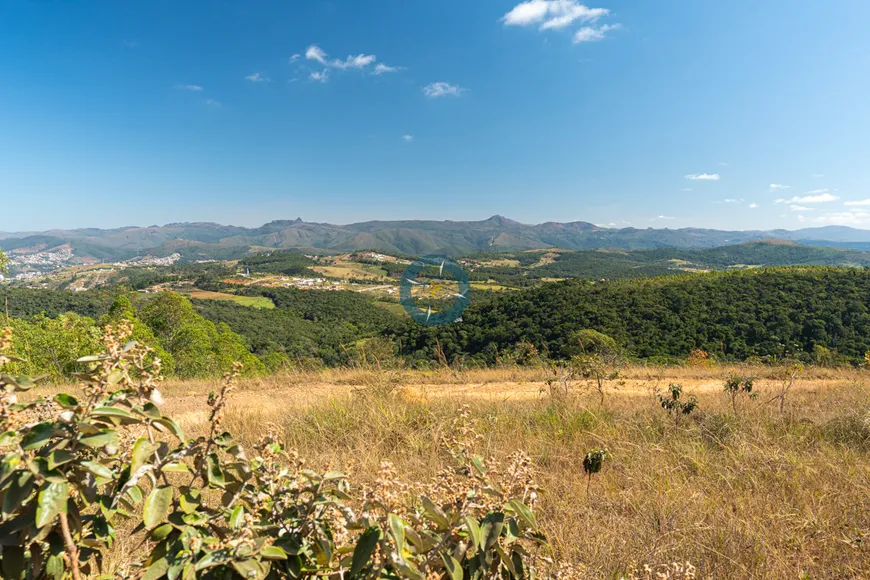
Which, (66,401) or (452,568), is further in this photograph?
(452,568)

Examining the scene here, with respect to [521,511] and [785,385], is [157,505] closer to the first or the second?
[521,511]

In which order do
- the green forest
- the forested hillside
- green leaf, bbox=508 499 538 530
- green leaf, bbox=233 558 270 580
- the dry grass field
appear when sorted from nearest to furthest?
green leaf, bbox=233 558 270 580 → green leaf, bbox=508 499 538 530 → the dry grass field → the green forest → the forested hillside

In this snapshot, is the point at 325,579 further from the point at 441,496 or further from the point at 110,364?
the point at 110,364

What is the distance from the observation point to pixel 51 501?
30.3 inches

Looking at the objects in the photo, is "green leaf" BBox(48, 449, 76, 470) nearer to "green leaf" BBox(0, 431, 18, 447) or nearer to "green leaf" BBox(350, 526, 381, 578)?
"green leaf" BBox(0, 431, 18, 447)

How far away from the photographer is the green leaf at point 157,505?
87 cm

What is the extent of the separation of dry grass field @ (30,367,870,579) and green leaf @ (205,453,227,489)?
12.2 inches

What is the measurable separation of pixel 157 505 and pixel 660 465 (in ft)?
13.4

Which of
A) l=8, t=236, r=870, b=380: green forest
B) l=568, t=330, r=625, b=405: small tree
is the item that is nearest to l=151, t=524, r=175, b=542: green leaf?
l=568, t=330, r=625, b=405: small tree

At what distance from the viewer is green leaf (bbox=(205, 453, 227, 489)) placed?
98cm

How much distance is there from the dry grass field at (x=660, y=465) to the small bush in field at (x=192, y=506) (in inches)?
8.8

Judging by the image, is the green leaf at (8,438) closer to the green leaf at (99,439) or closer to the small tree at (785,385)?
the green leaf at (99,439)

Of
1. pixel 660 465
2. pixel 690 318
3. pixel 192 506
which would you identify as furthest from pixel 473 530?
pixel 690 318

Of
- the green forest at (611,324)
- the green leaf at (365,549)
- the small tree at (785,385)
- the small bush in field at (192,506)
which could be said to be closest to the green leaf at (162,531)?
the small bush in field at (192,506)
